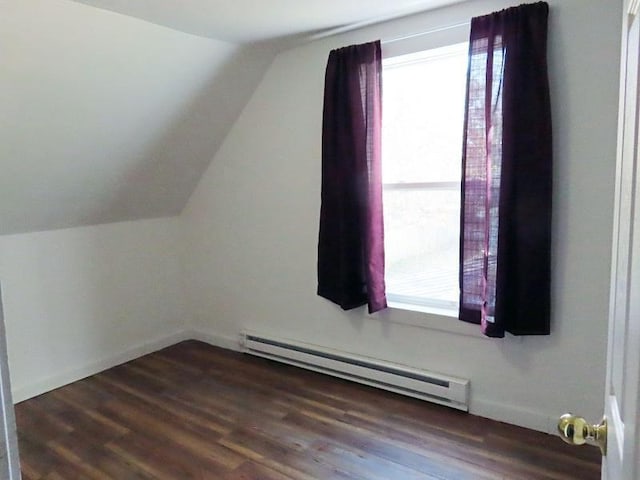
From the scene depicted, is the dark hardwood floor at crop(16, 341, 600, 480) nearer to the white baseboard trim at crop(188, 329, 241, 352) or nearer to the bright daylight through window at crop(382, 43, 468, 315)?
the white baseboard trim at crop(188, 329, 241, 352)

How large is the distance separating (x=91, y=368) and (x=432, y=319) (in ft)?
7.87

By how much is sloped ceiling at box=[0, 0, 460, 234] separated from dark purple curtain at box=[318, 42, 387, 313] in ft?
0.95

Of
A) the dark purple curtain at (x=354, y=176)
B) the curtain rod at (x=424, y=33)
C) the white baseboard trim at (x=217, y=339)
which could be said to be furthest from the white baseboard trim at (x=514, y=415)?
the curtain rod at (x=424, y=33)

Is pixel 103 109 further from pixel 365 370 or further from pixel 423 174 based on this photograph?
pixel 365 370

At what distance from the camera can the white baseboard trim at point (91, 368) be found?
3039 mm

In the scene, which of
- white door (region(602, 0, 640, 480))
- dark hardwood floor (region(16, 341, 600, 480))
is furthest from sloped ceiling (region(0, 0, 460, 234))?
white door (region(602, 0, 640, 480))

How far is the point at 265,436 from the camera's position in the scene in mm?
2512

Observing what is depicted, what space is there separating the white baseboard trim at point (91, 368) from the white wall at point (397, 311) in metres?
0.26

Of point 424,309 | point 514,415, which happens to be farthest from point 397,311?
point 514,415

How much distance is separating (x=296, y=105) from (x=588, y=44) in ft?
5.55

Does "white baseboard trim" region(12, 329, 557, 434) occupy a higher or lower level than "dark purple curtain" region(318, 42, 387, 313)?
lower

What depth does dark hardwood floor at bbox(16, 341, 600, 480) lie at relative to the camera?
7.27ft

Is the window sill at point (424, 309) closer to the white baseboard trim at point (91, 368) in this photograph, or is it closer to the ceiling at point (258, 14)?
the ceiling at point (258, 14)

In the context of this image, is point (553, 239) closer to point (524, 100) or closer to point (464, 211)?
point (464, 211)
